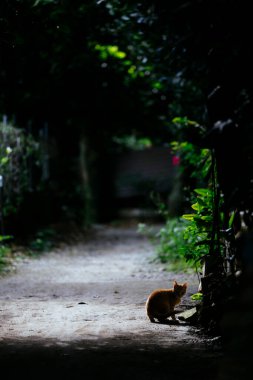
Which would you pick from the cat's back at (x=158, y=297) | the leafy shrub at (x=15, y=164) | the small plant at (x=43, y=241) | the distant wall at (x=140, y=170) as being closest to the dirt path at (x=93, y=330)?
the cat's back at (x=158, y=297)

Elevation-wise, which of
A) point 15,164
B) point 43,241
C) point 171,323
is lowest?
point 171,323

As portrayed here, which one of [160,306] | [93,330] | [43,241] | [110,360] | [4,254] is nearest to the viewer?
[110,360]

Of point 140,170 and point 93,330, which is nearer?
point 93,330

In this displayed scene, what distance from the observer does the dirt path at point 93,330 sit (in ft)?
13.1

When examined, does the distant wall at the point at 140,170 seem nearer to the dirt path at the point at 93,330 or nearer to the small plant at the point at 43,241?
the small plant at the point at 43,241

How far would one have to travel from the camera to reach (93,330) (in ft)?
16.7

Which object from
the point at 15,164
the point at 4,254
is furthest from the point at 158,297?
the point at 15,164

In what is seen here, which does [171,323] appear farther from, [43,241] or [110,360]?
[43,241]

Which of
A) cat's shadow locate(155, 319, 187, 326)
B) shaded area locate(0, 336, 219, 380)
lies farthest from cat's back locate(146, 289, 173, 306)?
shaded area locate(0, 336, 219, 380)

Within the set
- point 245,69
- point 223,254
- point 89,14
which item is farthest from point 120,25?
point 245,69

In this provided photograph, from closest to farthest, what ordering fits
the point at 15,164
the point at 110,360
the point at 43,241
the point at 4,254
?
the point at 110,360 → the point at 4,254 → the point at 15,164 → the point at 43,241

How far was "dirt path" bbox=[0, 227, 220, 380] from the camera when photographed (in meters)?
4.00

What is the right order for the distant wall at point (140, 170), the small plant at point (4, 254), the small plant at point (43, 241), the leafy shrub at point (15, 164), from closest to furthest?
the small plant at point (4, 254)
the leafy shrub at point (15, 164)
the small plant at point (43, 241)
the distant wall at point (140, 170)

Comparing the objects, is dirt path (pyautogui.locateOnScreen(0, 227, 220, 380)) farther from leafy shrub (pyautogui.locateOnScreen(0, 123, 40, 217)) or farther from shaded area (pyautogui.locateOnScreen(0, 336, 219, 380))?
leafy shrub (pyautogui.locateOnScreen(0, 123, 40, 217))
